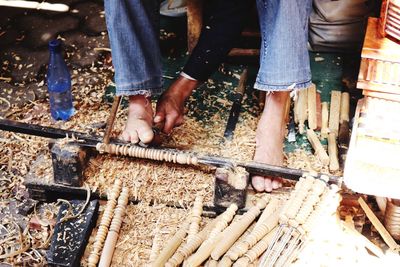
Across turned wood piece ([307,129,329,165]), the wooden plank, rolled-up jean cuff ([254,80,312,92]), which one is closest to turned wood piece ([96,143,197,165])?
rolled-up jean cuff ([254,80,312,92])

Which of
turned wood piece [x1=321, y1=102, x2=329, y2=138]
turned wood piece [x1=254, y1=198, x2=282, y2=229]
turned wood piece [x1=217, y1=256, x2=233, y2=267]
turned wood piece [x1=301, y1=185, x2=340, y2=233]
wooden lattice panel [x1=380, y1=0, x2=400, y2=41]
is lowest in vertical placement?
turned wood piece [x1=217, y1=256, x2=233, y2=267]

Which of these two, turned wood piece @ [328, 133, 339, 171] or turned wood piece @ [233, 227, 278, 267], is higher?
turned wood piece @ [328, 133, 339, 171]

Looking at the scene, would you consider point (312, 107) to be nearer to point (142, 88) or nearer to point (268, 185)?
point (268, 185)

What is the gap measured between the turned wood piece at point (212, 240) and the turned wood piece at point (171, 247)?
11cm

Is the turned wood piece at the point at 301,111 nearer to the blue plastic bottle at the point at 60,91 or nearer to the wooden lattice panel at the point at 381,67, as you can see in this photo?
the wooden lattice panel at the point at 381,67

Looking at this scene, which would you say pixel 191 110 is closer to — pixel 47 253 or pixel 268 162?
pixel 268 162

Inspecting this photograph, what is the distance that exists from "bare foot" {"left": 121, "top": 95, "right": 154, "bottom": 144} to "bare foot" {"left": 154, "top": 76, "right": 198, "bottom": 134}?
0.19 ft

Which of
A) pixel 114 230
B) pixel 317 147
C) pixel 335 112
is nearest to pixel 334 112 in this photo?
pixel 335 112

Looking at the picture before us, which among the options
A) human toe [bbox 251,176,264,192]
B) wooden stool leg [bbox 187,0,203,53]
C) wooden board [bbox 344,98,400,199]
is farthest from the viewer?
wooden stool leg [bbox 187,0,203,53]

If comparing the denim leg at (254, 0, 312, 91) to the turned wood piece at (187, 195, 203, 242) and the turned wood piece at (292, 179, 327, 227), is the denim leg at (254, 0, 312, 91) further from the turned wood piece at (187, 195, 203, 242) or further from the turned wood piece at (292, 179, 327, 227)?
the turned wood piece at (187, 195, 203, 242)

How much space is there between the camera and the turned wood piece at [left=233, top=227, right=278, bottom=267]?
97.7 inches

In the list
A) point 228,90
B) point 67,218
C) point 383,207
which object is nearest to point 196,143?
point 228,90

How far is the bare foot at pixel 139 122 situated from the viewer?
2.94m

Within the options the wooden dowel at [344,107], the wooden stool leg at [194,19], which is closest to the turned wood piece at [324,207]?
the wooden dowel at [344,107]
